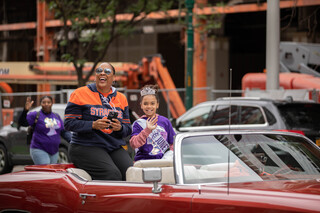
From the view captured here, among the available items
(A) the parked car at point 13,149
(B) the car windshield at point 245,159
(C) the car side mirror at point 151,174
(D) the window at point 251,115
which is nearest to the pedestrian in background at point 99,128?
(B) the car windshield at point 245,159

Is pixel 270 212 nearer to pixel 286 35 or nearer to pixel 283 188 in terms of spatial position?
pixel 283 188

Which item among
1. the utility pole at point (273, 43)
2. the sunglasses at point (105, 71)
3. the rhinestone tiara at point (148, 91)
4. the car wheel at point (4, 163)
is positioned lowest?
the car wheel at point (4, 163)

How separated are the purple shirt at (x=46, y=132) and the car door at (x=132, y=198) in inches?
171

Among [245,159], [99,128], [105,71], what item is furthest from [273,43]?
[245,159]

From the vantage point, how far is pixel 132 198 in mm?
4555

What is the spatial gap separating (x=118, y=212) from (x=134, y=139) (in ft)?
4.37

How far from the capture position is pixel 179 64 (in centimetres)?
2698

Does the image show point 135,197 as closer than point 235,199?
No

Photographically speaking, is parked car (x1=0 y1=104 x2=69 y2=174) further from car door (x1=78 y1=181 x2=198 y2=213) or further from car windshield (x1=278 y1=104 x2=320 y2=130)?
car door (x1=78 y1=181 x2=198 y2=213)

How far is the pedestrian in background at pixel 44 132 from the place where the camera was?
918 cm

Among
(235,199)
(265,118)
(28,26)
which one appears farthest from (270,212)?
(28,26)

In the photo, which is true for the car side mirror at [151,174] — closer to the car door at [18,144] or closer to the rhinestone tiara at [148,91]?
the rhinestone tiara at [148,91]

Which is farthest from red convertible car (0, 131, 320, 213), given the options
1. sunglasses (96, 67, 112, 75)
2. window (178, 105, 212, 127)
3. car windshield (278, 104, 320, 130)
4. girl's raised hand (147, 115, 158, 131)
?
window (178, 105, 212, 127)

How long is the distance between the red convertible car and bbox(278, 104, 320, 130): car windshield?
15.5 feet
